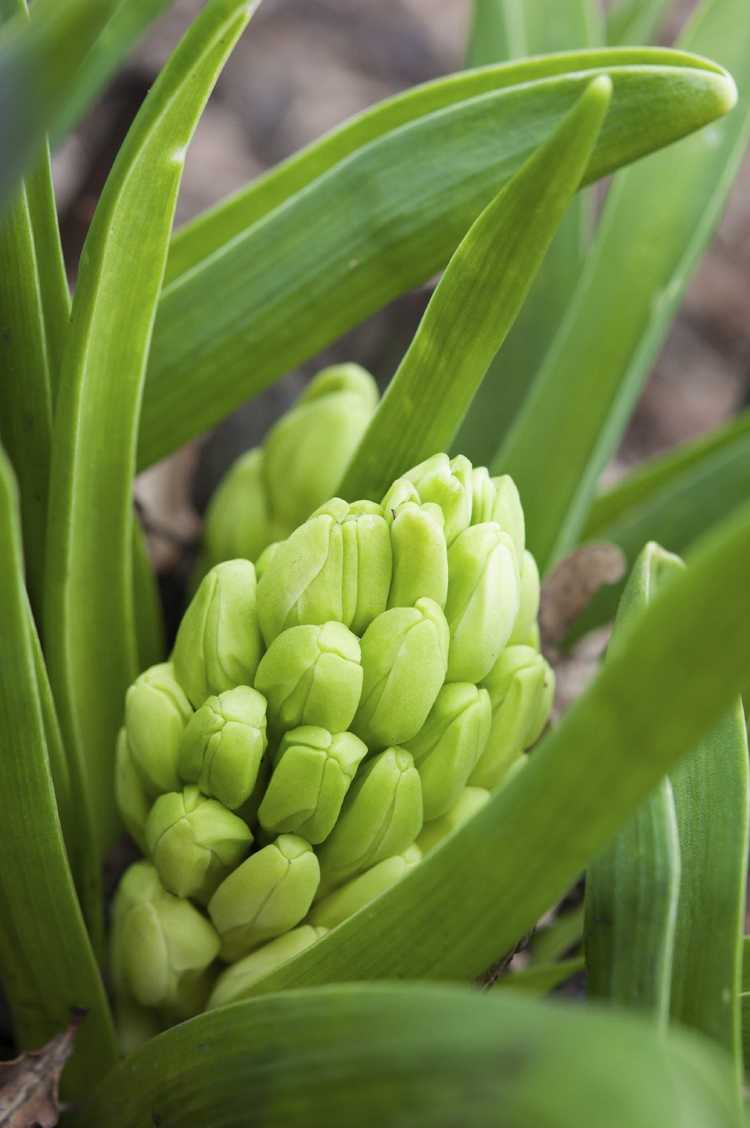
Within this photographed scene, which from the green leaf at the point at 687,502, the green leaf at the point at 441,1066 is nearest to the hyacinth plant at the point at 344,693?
the green leaf at the point at 441,1066

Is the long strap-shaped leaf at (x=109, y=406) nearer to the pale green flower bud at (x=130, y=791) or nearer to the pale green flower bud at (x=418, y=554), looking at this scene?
the pale green flower bud at (x=130, y=791)

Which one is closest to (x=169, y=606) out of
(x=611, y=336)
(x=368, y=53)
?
(x=611, y=336)

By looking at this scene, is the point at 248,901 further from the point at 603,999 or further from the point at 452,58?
the point at 452,58

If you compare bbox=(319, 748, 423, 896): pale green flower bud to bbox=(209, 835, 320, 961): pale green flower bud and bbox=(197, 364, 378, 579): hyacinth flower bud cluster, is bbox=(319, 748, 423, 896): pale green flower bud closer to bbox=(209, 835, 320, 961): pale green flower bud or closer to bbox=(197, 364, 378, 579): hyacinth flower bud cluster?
bbox=(209, 835, 320, 961): pale green flower bud

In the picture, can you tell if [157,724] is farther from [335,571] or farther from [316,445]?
[316,445]

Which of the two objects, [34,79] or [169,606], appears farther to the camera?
[169,606]
